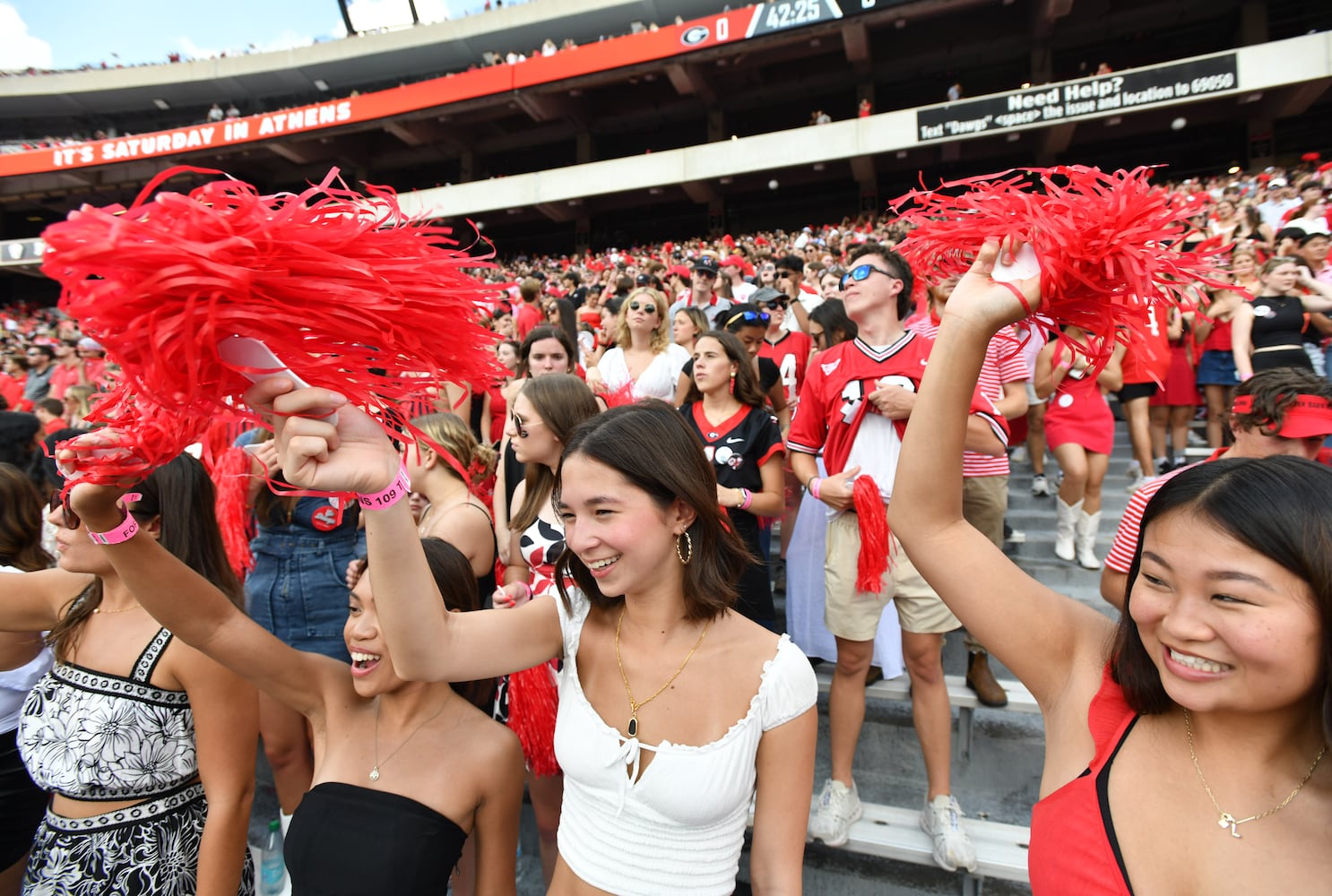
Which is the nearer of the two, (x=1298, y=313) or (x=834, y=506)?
(x=834, y=506)

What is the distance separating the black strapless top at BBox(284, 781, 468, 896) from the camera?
1441mm

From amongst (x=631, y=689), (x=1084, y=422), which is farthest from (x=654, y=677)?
(x=1084, y=422)

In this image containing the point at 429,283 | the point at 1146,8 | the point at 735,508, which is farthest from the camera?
the point at 1146,8

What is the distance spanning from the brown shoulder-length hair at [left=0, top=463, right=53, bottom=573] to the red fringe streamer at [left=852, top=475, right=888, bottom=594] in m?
2.72

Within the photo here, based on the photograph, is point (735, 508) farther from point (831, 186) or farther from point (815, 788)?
point (831, 186)

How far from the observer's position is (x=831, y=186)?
21.8 metres

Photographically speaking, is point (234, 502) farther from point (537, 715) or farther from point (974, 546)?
point (974, 546)

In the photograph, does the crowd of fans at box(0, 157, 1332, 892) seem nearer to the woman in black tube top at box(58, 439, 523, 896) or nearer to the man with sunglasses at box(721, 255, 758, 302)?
the woman in black tube top at box(58, 439, 523, 896)

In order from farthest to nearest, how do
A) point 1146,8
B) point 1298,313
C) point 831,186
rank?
1. point 831,186
2. point 1146,8
3. point 1298,313

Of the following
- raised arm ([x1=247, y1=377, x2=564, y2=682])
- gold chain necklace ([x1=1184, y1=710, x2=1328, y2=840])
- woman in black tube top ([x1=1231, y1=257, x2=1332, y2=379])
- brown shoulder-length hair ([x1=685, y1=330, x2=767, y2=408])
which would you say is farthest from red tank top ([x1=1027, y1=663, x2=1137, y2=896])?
woman in black tube top ([x1=1231, y1=257, x2=1332, y2=379])

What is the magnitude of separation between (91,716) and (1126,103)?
2058 centimetres

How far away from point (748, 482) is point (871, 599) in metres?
0.71

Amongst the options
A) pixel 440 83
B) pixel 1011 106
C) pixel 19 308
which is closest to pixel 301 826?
pixel 1011 106

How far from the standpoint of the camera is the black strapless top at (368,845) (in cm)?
144
